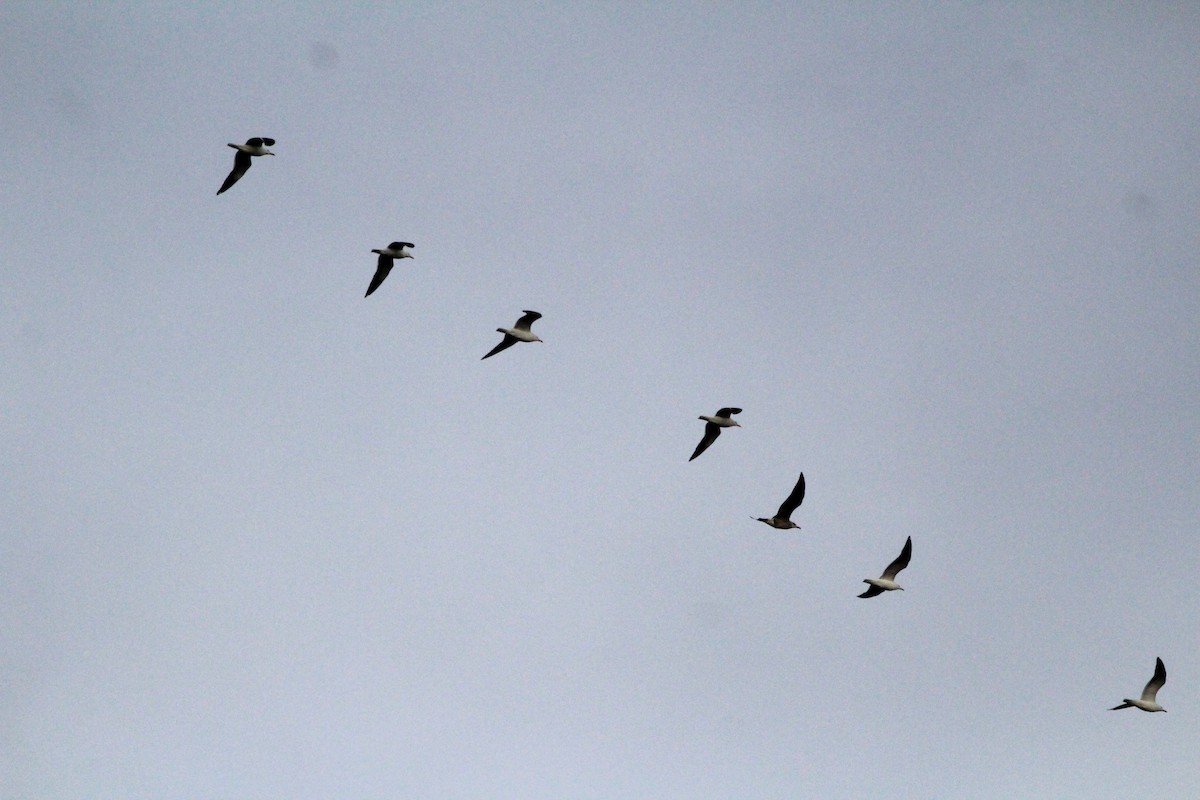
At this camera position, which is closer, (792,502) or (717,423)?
(792,502)

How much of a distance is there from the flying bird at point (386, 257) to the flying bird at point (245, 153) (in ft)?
25.0

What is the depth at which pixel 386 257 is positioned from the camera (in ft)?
217

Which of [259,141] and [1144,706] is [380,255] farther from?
[1144,706]

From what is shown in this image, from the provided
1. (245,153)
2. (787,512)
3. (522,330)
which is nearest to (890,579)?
(787,512)

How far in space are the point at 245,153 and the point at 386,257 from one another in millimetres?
9189

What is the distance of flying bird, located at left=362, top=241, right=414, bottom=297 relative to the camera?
65188mm

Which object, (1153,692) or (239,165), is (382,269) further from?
(1153,692)

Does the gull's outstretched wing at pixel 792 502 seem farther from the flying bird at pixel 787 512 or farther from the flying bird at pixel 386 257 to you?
the flying bird at pixel 386 257

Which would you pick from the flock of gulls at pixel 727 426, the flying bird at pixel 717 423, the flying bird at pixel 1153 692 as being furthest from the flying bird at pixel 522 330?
the flying bird at pixel 1153 692

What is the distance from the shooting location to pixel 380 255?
66.3 meters

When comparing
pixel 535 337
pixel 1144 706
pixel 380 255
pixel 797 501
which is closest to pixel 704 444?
pixel 797 501

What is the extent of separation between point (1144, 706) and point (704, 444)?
26998 millimetres

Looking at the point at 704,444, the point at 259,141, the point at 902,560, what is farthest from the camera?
the point at 704,444

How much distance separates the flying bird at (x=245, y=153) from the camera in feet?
195
